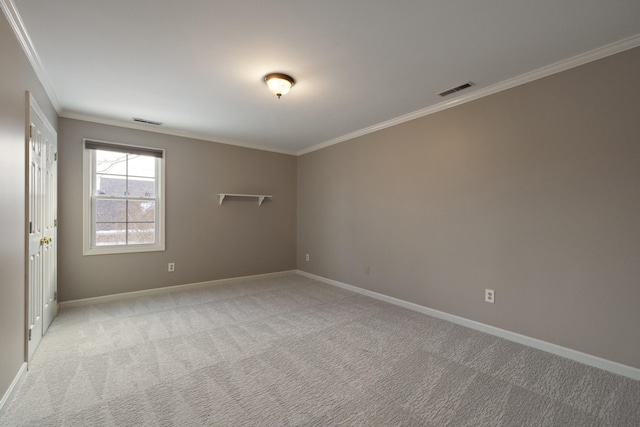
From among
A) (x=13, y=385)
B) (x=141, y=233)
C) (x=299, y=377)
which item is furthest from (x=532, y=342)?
(x=141, y=233)

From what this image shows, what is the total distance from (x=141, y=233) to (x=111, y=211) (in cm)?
48

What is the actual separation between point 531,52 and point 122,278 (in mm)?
5251

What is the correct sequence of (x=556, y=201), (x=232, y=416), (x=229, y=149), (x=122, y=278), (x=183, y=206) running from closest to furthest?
(x=232, y=416) < (x=556, y=201) < (x=122, y=278) < (x=183, y=206) < (x=229, y=149)

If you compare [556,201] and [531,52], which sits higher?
[531,52]

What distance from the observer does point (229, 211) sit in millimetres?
4871

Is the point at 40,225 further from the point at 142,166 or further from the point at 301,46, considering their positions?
the point at 301,46

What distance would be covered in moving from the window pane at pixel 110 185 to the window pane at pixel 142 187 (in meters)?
0.08

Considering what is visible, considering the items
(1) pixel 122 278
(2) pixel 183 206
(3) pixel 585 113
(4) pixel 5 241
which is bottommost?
(1) pixel 122 278

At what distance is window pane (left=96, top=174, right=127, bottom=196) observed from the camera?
3.88 meters

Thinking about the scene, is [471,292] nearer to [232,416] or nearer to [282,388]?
[282,388]

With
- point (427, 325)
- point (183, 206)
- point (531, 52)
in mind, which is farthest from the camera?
point (183, 206)

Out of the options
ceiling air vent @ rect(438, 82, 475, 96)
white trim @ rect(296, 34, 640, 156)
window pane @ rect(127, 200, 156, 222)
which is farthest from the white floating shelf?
ceiling air vent @ rect(438, 82, 475, 96)

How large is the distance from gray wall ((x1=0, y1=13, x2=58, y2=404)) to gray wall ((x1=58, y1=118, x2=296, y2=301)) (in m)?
1.80

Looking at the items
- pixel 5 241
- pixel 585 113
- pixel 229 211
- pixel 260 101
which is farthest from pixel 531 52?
pixel 229 211
